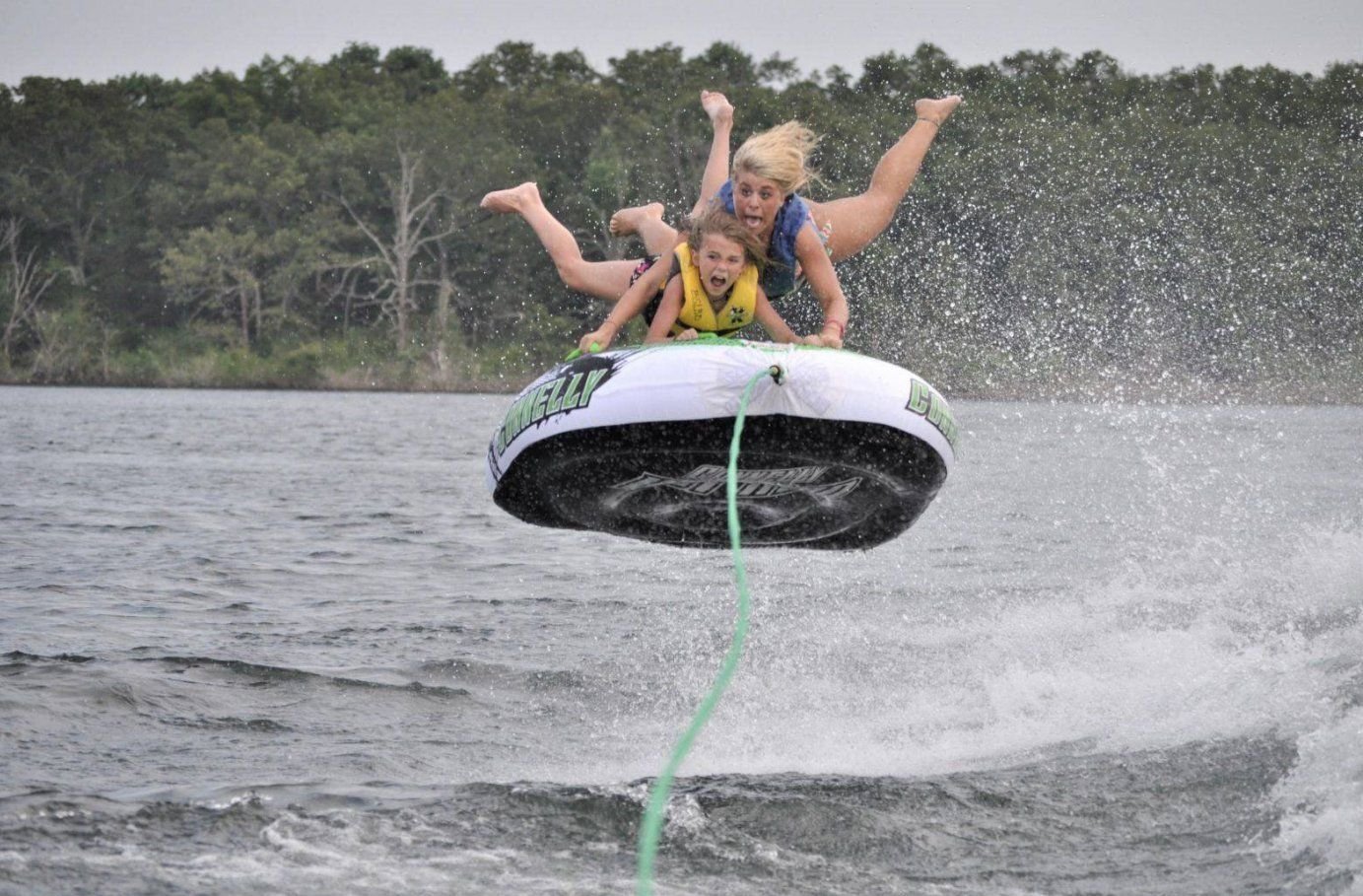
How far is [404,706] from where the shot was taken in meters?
7.61

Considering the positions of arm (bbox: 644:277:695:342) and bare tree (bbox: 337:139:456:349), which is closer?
arm (bbox: 644:277:695:342)

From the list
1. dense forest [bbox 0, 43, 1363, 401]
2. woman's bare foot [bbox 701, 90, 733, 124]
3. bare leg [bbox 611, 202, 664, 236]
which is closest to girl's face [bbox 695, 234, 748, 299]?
woman's bare foot [bbox 701, 90, 733, 124]

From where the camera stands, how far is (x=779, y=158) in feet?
22.3

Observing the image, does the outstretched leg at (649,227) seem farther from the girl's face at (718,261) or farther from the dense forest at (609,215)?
the dense forest at (609,215)

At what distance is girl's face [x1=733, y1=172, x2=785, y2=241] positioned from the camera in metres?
6.79

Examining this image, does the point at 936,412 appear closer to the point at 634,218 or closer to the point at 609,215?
the point at 634,218

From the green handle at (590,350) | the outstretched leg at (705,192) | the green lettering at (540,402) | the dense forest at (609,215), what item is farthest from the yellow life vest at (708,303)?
the dense forest at (609,215)

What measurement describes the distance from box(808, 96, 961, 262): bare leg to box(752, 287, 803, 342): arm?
77 cm

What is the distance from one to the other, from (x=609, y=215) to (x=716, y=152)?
42.7m

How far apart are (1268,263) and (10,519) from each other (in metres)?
33.2

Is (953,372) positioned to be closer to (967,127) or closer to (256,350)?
(967,127)

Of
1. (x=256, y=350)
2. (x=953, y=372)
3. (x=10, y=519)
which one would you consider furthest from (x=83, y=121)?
(x=10, y=519)

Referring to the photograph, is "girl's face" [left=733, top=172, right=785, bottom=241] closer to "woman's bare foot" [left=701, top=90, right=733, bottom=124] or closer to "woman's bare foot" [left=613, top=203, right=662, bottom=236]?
"woman's bare foot" [left=701, top=90, right=733, bottom=124]

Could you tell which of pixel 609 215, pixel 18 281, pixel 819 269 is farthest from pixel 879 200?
pixel 18 281
